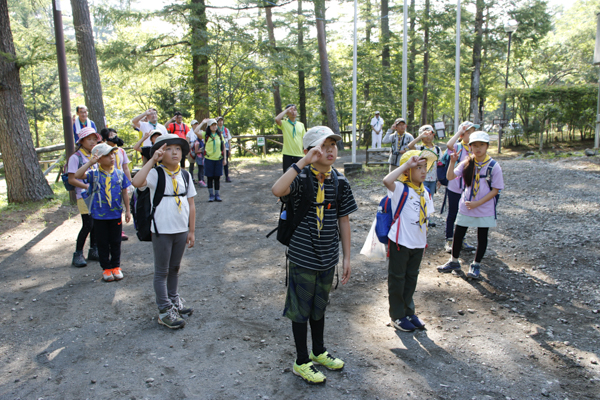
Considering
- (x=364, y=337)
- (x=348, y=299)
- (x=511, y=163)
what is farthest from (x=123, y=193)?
(x=511, y=163)

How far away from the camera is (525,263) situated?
5742 mm

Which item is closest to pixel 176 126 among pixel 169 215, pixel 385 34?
pixel 169 215

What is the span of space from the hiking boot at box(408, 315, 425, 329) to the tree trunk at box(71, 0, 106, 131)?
10174 mm

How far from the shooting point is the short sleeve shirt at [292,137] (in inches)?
325

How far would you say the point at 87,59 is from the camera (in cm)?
1120

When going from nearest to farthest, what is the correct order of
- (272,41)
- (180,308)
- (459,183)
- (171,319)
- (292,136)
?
1. (171,319)
2. (180,308)
3. (459,183)
4. (292,136)
5. (272,41)

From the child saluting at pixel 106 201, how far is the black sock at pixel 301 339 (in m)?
3.19

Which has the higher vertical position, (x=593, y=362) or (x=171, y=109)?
(x=171, y=109)

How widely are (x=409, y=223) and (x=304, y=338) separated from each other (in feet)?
4.88

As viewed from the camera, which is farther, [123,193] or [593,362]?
[123,193]

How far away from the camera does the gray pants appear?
3977 mm

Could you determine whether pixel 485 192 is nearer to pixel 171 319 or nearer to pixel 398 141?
pixel 398 141

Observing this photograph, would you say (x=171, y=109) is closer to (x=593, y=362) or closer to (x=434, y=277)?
(x=434, y=277)

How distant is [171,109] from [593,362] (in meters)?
21.0
